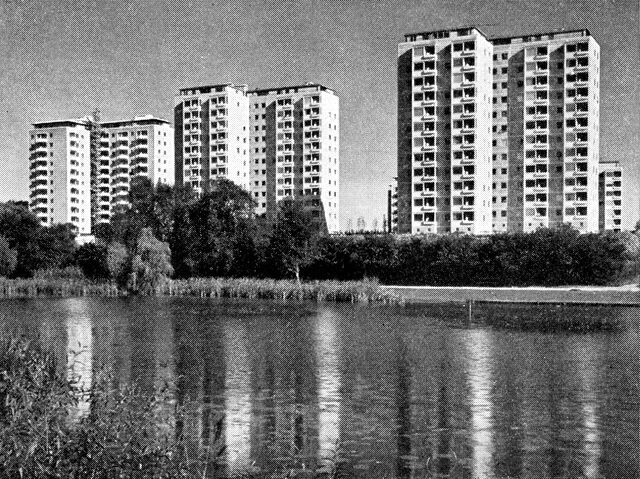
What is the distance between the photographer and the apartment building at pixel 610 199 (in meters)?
186

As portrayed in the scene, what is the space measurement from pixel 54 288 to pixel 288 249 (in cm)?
2101

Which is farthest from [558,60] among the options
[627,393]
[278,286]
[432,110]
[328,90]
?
[627,393]

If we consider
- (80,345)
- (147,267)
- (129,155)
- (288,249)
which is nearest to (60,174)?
(129,155)

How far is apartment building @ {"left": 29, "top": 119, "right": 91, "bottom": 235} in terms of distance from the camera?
17850 cm

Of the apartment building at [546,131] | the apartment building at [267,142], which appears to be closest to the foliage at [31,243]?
the apartment building at [267,142]

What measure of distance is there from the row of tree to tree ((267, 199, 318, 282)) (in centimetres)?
9

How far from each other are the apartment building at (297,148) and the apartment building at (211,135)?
9.26 ft

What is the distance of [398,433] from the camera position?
1723 cm

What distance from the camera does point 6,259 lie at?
243 ft

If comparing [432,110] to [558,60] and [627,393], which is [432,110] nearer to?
[558,60]

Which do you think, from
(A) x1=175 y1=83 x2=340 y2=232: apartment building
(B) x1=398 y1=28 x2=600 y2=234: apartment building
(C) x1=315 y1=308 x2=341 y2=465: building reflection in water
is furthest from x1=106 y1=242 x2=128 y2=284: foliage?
(A) x1=175 y1=83 x2=340 y2=232: apartment building

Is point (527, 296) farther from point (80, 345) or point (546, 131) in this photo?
point (546, 131)

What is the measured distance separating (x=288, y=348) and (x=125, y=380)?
982 centimetres

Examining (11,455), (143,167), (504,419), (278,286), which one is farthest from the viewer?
(143,167)
